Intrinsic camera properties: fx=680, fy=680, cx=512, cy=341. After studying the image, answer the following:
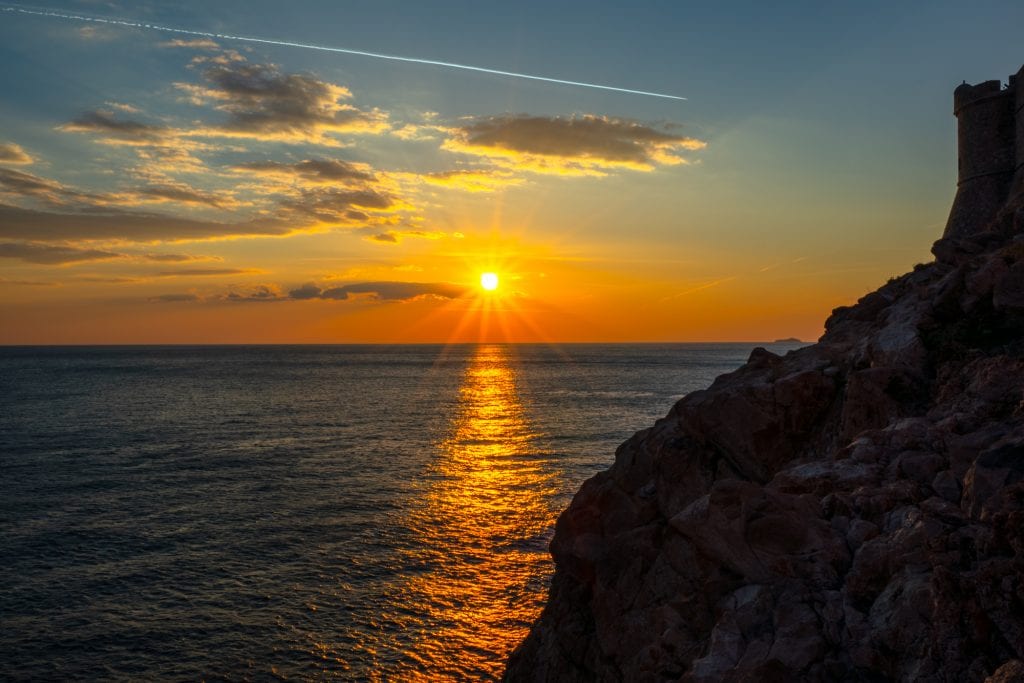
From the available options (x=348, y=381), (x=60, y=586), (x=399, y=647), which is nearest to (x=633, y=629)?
(x=399, y=647)

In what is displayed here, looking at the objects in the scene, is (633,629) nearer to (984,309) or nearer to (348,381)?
(984,309)

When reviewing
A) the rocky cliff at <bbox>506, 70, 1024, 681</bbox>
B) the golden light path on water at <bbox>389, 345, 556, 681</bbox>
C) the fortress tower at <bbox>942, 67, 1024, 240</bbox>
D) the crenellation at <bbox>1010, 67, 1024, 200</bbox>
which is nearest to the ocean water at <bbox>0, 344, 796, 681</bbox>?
the golden light path on water at <bbox>389, 345, 556, 681</bbox>

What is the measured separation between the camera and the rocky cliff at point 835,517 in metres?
9.96

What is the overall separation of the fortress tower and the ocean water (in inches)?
1115

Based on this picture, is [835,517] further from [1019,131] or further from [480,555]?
[1019,131]

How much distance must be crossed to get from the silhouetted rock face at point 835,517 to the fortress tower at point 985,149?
12.1 metres

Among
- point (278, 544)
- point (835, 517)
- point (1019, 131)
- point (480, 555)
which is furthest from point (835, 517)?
point (278, 544)

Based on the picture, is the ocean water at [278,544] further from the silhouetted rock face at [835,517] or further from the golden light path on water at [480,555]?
the silhouetted rock face at [835,517]

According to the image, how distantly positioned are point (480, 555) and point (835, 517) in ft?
91.2

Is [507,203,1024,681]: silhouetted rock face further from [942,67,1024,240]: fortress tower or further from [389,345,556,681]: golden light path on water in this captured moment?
[942,67,1024,240]: fortress tower

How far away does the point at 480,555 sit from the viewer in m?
38.4

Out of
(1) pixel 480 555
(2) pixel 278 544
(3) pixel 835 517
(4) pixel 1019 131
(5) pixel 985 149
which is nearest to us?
(3) pixel 835 517

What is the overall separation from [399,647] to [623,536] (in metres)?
13.4

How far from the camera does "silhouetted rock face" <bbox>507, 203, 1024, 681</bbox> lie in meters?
9.96
